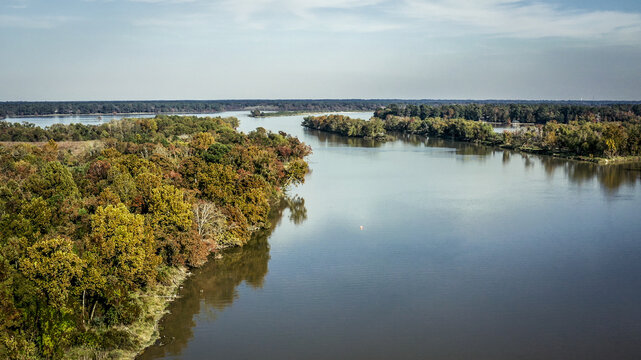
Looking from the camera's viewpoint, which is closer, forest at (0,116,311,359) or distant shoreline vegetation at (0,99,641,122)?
forest at (0,116,311,359)

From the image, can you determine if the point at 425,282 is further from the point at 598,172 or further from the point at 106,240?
the point at 598,172

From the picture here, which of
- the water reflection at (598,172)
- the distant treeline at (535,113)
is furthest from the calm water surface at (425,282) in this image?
the distant treeline at (535,113)

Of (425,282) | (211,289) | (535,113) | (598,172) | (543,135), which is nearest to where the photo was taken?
(211,289)

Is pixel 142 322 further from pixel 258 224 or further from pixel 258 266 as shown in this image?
pixel 258 224

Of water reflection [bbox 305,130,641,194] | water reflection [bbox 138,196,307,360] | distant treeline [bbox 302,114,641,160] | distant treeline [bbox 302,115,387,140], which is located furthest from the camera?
distant treeline [bbox 302,115,387,140]

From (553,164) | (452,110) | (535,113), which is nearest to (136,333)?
(553,164)

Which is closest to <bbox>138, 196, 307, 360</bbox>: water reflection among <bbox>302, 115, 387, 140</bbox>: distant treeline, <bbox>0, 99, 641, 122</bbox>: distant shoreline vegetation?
<bbox>302, 115, 387, 140</bbox>: distant treeline

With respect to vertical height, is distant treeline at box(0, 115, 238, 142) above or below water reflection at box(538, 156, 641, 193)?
above

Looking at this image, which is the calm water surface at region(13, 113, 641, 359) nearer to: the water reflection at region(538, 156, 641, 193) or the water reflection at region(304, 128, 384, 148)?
the water reflection at region(538, 156, 641, 193)
